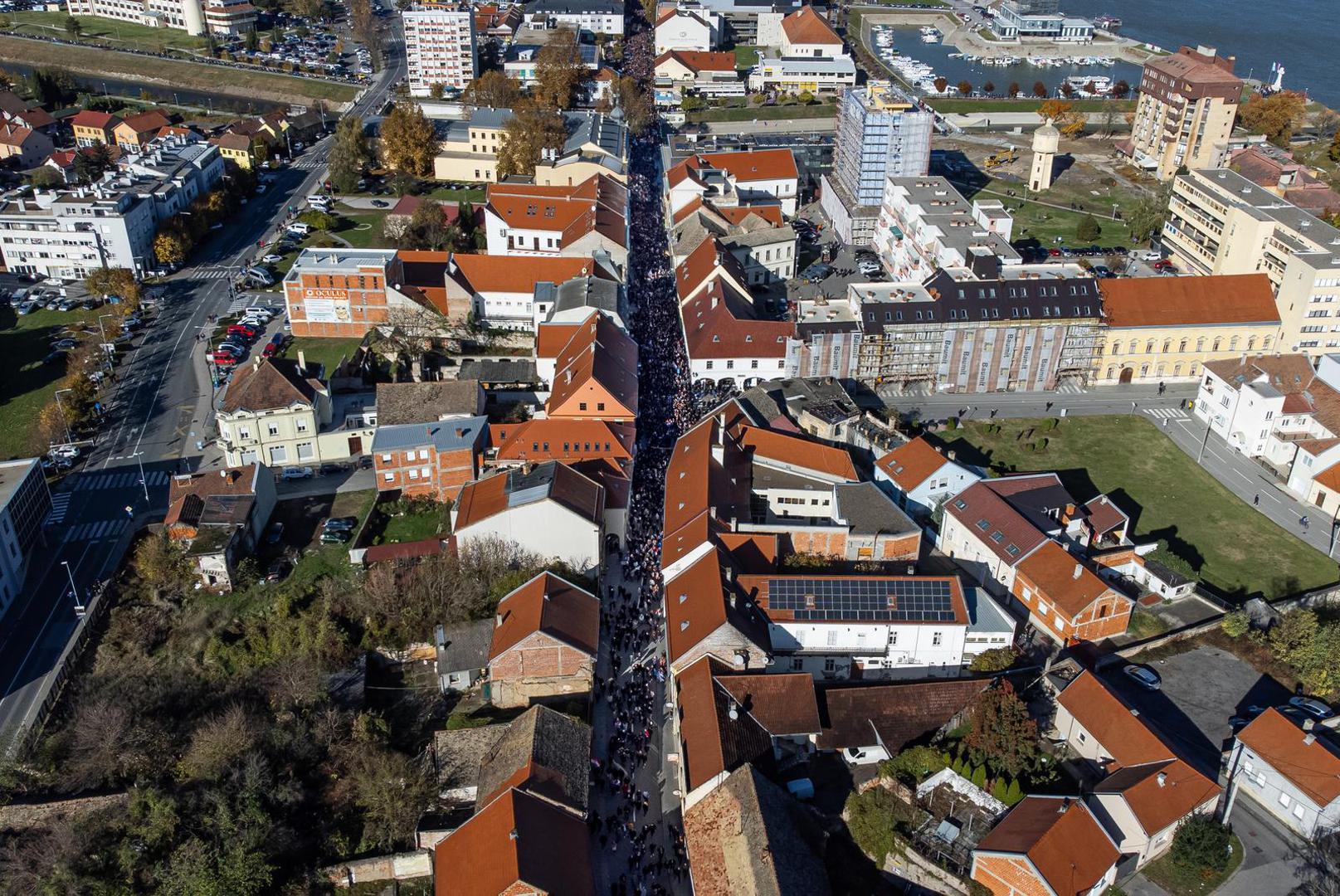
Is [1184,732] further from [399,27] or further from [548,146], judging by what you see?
[399,27]

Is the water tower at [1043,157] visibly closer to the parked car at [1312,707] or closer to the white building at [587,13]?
the white building at [587,13]

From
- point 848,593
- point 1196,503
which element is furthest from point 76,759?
point 1196,503

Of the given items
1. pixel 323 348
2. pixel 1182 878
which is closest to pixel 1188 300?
pixel 1182 878

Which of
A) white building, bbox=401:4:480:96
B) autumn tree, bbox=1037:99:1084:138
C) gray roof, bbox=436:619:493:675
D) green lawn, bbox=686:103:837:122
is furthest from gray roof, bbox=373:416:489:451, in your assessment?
autumn tree, bbox=1037:99:1084:138

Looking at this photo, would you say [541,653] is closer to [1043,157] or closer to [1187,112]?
[1043,157]

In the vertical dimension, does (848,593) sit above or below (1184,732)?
above

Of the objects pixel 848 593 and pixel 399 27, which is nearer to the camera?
pixel 848 593

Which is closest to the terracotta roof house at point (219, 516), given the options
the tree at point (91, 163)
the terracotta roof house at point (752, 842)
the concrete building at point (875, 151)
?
the terracotta roof house at point (752, 842)
